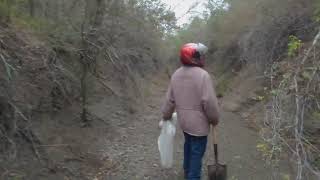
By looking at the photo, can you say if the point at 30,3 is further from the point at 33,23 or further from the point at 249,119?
the point at 249,119

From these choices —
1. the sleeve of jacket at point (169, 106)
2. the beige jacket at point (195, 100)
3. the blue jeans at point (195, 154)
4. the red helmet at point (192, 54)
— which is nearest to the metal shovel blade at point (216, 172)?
the blue jeans at point (195, 154)

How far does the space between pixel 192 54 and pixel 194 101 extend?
56 centimetres

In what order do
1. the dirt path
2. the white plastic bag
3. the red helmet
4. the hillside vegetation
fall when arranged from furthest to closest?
the dirt path < the white plastic bag < the red helmet < the hillside vegetation

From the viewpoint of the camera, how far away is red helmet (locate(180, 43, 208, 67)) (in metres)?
5.70

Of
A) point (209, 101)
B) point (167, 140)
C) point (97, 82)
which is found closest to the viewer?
point (209, 101)

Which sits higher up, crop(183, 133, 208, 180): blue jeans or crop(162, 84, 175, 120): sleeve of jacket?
crop(162, 84, 175, 120): sleeve of jacket

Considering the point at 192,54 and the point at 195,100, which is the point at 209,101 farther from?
the point at 192,54

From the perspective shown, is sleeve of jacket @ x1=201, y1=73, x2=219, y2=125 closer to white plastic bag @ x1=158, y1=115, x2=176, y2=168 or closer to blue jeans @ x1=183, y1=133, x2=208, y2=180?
blue jeans @ x1=183, y1=133, x2=208, y2=180

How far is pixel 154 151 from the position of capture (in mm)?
8758

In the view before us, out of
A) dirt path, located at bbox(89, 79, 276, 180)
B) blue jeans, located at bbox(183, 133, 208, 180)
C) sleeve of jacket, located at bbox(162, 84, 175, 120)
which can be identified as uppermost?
sleeve of jacket, located at bbox(162, 84, 175, 120)

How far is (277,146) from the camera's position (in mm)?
4211

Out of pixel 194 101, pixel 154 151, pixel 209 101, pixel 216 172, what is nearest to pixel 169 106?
pixel 194 101

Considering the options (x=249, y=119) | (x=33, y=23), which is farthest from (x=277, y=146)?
(x=249, y=119)

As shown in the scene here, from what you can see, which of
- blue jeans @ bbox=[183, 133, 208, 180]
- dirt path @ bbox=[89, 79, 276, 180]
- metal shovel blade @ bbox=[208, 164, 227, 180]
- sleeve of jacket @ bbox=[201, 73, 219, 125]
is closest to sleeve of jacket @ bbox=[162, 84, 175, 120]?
blue jeans @ bbox=[183, 133, 208, 180]
